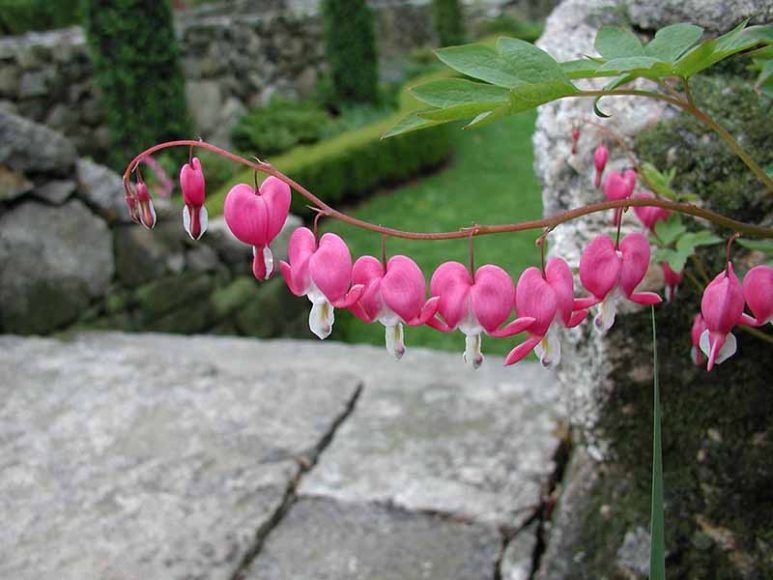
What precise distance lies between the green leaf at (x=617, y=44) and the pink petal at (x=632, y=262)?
189mm

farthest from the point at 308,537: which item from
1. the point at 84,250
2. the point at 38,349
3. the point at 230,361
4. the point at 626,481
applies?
the point at 84,250

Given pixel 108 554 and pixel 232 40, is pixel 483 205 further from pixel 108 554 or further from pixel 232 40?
pixel 108 554

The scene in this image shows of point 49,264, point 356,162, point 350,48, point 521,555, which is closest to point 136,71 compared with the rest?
point 356,162

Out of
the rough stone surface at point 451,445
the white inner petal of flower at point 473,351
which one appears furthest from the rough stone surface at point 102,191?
the white inner petal of flower at point 473,351

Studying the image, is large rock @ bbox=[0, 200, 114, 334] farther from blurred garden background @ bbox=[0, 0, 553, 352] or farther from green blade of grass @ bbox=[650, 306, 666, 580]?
green blade of grass @ bbox=[650, 306, 666, 580]

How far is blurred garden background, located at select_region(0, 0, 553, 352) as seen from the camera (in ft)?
13.5

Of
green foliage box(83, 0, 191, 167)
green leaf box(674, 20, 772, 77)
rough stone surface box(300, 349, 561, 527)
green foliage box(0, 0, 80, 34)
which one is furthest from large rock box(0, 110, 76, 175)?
green foliage box(0, 0, 80, 34)

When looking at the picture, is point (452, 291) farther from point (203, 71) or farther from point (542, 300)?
point (203, 71)

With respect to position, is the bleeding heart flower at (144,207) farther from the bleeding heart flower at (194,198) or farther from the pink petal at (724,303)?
the pink petal at (724,303)

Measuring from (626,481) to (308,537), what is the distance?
2.36 feet

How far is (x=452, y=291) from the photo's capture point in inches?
34.5

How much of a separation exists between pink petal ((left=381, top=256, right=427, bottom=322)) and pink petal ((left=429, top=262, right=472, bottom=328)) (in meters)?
0.02

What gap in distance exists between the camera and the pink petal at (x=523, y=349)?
84cm

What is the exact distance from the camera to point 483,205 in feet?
23.4
